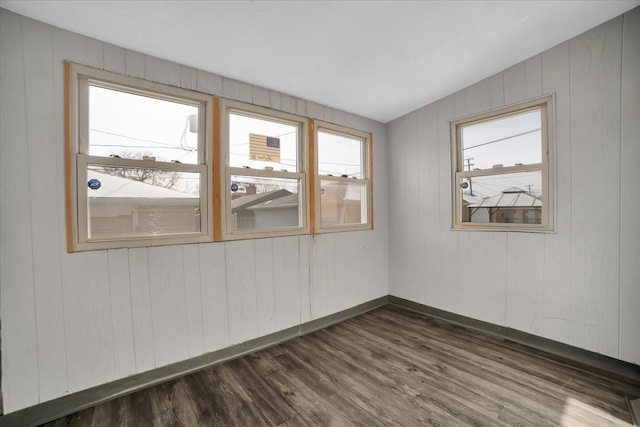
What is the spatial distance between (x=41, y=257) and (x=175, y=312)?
35.2 inches

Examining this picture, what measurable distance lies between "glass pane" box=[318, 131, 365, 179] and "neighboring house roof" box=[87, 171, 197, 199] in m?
1.56

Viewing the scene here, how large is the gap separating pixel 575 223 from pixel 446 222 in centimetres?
109

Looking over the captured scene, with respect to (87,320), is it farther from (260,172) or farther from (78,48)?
(78,48)

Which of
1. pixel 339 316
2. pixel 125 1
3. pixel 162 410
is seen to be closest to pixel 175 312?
pixel 162 410

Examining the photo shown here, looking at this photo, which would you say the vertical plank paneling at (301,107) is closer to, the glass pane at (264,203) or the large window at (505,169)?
the glass pane at (264,203)

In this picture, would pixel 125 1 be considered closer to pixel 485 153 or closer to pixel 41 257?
pixel 41 257

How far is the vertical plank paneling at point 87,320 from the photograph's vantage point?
5.81ft

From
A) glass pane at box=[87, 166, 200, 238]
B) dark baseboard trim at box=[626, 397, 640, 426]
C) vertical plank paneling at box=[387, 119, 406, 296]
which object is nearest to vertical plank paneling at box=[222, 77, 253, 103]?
glass pane at box=[87, 166, 200, 238]

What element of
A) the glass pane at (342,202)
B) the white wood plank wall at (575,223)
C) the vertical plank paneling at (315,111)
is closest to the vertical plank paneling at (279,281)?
the glass pane at (342,202)

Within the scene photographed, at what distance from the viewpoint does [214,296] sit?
2.33 m

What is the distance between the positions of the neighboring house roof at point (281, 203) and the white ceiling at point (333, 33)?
1052 millimetres

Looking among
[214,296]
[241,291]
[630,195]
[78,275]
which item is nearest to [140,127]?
[78,275]

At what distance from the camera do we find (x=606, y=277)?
2172mm

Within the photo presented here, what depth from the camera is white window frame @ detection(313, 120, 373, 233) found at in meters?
3.02
